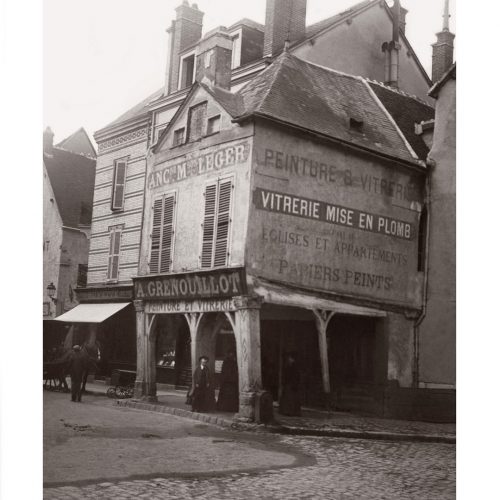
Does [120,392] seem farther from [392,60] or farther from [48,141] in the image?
[392,60]

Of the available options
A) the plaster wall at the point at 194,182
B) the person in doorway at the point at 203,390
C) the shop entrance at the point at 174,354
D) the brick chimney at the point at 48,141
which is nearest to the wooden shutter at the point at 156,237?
the plaster wall at the point at 194,182

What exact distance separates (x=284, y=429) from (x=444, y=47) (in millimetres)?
5061

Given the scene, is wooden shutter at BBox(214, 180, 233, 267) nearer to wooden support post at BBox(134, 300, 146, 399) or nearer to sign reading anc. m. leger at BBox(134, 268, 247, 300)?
sign reading anc. m. leger at BBox(134, 268, 247, 300)

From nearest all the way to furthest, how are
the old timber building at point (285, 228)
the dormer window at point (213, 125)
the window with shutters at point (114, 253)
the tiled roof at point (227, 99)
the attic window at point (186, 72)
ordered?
1. the old timber building at point (285, 228)
2. the tiled roof at point (227, 99)
3. the dormer window at point (213, 125)
4. the window with shutters at point (114, 253)
5. the attic window at point (186, 72)

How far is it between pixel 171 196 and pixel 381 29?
4.60 metres

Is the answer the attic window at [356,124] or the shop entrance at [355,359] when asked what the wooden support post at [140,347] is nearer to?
the shop entrance at [355,359]

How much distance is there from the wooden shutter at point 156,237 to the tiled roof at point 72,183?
6.63 ft

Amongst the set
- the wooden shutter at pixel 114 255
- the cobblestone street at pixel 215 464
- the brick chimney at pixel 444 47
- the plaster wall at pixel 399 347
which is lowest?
the cobblestone street at pixel 215 464

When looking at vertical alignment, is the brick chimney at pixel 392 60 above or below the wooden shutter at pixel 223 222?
above

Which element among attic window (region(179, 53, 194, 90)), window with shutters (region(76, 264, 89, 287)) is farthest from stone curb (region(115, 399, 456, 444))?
attic window (region(179, 53, 194, 90))

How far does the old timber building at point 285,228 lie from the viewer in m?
8.98

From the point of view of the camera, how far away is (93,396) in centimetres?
847

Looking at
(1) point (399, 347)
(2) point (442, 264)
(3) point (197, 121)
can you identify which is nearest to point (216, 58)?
(3) point (197, 121)
